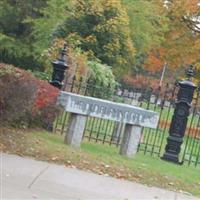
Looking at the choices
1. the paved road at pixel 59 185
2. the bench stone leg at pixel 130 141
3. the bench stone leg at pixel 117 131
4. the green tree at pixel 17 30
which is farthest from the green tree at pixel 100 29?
the paved road at pixel 59 185

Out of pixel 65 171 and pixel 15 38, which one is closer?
pixel 65 171

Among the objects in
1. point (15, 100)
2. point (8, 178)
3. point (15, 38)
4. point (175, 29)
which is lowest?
point (8, 178)

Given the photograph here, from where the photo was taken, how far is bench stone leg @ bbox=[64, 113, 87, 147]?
36.5 feet

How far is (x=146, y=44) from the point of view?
26.5 meters

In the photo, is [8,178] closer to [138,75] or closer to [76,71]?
[76,71]

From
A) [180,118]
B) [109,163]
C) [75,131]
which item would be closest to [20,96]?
[75,131]

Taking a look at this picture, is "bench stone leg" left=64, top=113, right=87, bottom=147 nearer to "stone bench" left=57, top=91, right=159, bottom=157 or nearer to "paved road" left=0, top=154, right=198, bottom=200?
"stone bench" left=57, top=91, right=159, bottom=157

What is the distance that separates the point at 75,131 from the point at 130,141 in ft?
3.37

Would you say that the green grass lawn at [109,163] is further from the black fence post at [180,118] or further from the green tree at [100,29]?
the green tree at [100,29]

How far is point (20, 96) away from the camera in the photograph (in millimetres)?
10453

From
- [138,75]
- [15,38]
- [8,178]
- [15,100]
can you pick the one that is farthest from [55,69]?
[138,75]

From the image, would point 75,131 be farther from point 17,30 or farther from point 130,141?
point 17,30

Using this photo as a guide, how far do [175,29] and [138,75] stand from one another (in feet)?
63.1

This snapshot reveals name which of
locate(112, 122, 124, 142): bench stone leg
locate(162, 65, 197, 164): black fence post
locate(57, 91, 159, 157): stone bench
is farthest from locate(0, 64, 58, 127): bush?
locate(162, 65, 197, 164): black fence post
